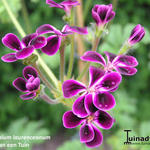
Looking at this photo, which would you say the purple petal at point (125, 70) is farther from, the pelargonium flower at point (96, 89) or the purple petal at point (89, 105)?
the purple petal at point (89, 105)

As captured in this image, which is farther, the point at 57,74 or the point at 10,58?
the point at 57,74

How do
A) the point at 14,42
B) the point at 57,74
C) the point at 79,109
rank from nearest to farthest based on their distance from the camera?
the point at 79,109
the point at 14,42
the point at 57,74

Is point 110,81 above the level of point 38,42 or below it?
below

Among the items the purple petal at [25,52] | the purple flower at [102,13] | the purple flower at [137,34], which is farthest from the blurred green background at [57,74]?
the purple petal at [25,52]

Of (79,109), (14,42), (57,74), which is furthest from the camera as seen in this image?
(57,74)

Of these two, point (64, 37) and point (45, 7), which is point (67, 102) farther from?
point (45, 7)

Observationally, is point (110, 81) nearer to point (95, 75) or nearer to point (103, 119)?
point (95, 75)

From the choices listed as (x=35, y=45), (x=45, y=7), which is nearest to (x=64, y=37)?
(x=35, y=45)

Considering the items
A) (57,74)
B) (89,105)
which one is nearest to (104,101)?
(89,105)
